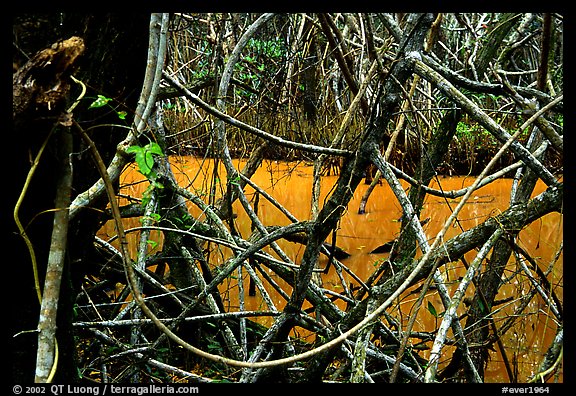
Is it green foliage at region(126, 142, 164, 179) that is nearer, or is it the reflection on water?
green foliage at region(126, 142, 164, 179)

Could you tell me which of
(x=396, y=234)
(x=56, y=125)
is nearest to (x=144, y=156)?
(x=56, y=125)

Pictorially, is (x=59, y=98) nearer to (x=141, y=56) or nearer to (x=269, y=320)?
(x=141, y=56)

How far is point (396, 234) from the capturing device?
3723 mm

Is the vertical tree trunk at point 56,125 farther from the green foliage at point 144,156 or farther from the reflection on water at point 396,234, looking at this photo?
the reflection on water at point 396,234

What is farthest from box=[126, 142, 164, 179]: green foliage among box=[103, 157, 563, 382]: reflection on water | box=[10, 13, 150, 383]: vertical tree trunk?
box=[103, 157, 563, 382]: reflection on water

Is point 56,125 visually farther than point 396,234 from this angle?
No

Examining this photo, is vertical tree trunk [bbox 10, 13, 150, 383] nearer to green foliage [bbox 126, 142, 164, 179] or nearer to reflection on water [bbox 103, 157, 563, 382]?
green foliage [bbox 126, 142, 164, 179]

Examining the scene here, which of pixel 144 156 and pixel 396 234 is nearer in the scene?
pixel 144 156

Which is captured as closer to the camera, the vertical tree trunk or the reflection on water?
the vertical tree trunk

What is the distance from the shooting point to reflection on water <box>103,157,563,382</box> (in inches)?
114

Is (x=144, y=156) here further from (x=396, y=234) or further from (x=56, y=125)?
(x=396, y=234)

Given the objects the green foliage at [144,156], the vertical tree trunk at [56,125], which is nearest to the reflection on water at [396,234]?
the vertical tree trunk at [56,125]

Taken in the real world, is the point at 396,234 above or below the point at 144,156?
above

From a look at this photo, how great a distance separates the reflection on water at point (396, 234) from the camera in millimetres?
2891
